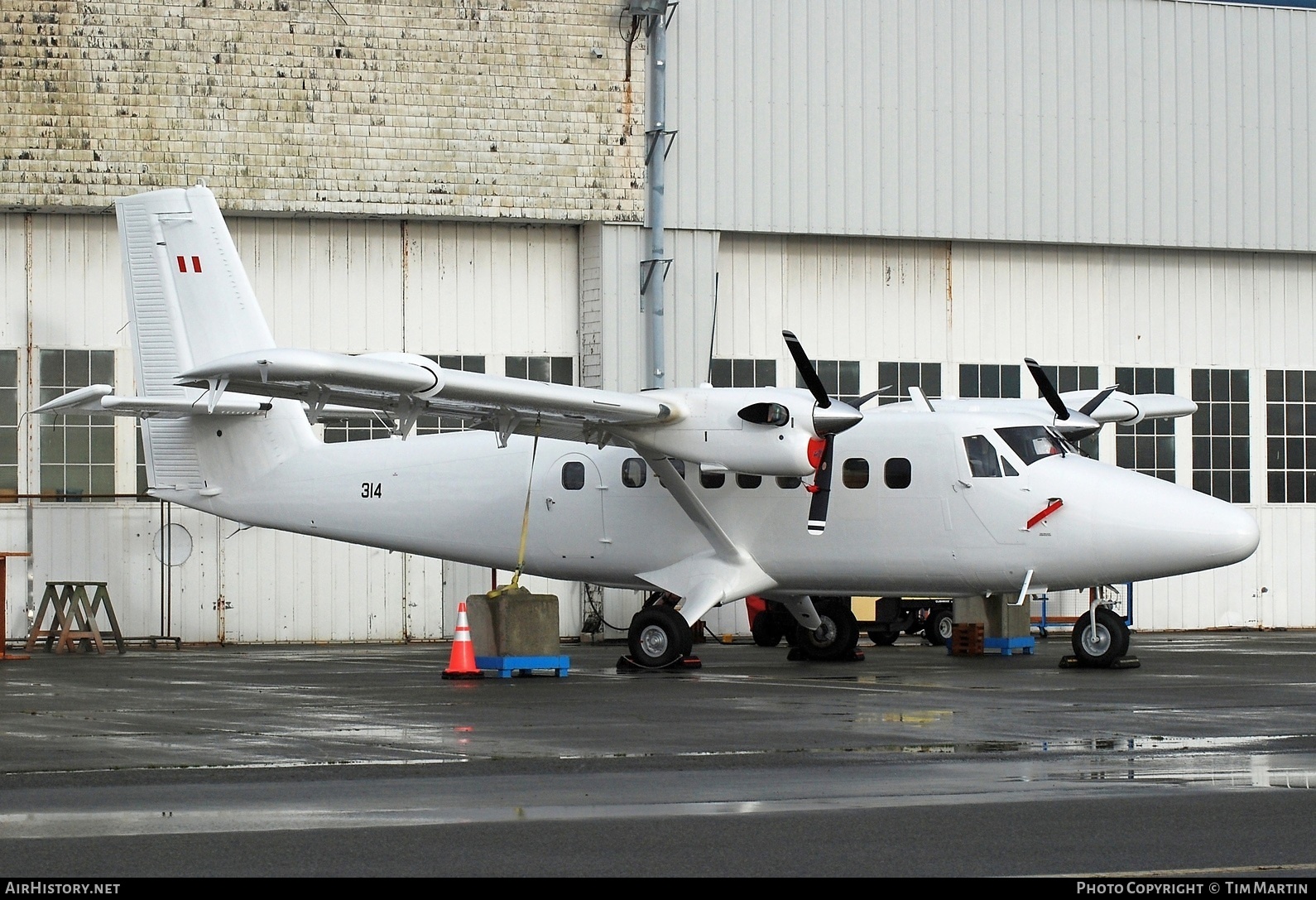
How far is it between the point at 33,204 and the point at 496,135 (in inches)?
296

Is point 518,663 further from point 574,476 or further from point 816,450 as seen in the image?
point 816,450

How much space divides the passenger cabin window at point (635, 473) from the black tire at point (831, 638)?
300 centimetres

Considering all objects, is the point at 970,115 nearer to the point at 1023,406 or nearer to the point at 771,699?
the point at 1023,406

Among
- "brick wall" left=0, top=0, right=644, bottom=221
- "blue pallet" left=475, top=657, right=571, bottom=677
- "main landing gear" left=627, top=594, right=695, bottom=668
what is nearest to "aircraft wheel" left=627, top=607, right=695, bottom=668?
"main landing gear" left=627, top=594, right=695, bottom=668

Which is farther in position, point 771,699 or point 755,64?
point 755,64

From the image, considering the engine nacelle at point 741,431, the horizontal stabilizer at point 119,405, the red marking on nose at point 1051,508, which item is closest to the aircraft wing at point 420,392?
the engine nacelle at point 741,431

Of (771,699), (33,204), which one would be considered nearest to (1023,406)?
(771,699)

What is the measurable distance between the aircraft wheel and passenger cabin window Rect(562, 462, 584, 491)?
2.25 metres

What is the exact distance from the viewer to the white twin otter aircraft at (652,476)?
18828mm

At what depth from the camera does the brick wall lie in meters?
27.3

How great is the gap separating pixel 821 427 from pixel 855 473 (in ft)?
5.32

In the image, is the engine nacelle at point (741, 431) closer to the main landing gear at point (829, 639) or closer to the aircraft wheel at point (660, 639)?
the aircraft wheel at point (660, 639)

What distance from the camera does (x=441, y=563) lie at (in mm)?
28766
